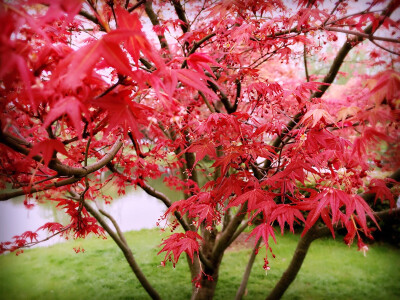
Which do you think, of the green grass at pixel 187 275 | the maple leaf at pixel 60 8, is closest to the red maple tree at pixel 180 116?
the maple leaf at pixel 60 8

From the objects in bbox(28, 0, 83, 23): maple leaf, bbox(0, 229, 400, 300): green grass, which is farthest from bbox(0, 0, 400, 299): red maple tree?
bbox(0, 229, 400, 300): green grass

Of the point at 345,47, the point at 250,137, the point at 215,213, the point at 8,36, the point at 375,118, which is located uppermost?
the point at 345,47

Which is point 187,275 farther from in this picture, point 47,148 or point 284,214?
point 47,148

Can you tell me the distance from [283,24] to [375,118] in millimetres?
1487

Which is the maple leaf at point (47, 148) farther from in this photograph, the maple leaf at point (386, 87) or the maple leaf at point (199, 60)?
the maple leaf at point (386, 87)

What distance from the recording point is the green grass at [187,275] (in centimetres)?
421

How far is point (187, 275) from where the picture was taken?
4.85 m

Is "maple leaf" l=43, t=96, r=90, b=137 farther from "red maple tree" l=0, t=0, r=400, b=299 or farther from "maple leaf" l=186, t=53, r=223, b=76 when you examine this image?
"maple leaf" l=186, t=53, r=223, b=76

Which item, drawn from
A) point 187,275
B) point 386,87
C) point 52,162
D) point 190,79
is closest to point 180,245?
point 52,162

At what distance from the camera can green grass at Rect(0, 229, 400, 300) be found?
421 centimetres

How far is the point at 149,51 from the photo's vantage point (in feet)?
3.20

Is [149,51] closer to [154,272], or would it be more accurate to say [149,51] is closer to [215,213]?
[215,213]

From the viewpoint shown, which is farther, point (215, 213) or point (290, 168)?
point (215, 213)

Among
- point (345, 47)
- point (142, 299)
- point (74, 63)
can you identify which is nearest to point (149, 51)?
point (74, 63)
